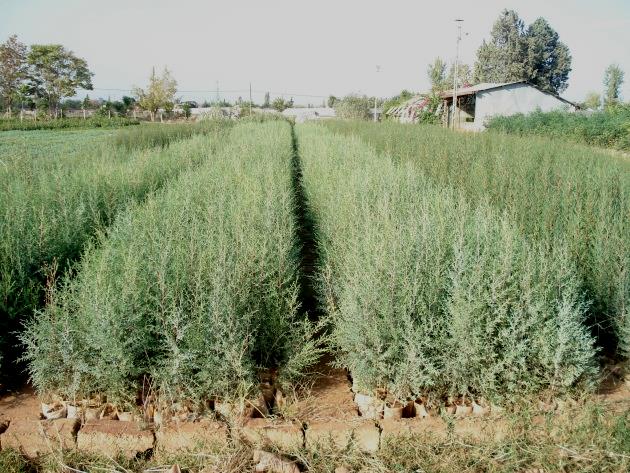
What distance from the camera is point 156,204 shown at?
567 cm

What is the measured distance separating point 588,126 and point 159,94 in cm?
4518

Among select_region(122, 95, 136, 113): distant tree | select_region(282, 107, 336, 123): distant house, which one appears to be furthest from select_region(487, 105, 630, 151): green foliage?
select_region(122, 95, 136, 113): distant tree

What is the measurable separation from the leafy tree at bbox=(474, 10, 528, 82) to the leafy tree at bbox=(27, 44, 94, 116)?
166 ft

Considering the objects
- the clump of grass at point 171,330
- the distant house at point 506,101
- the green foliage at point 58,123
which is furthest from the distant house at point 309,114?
the clump of grass at point 171,330

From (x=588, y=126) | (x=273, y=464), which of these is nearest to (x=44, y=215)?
(x=273, y=464)

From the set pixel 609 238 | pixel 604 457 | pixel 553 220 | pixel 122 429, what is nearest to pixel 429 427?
pixel 604 457

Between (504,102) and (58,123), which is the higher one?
(504,102)

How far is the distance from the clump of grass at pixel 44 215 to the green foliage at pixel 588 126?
16.6 meters

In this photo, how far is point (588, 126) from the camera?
81.6 ft

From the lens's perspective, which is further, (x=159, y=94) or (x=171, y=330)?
(x=159, y=94)

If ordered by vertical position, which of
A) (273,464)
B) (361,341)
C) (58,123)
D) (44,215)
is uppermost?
(58,123)

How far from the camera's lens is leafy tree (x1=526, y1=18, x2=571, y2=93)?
61469mm

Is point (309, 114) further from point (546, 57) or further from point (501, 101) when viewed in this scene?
point (501, 101)

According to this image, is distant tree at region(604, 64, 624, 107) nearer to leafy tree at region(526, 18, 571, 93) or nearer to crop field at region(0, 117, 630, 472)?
leafy tree at region(526, 18, 571, 93)
